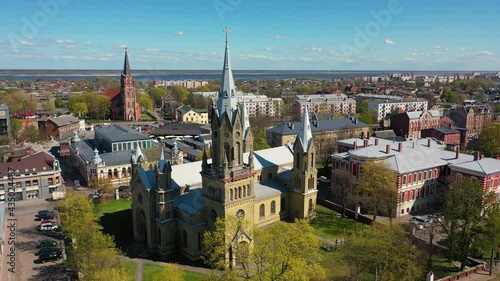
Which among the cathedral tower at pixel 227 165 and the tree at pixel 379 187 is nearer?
the cathedral tower at pixel 227 165

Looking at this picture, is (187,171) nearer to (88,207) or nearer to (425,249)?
(88,207)

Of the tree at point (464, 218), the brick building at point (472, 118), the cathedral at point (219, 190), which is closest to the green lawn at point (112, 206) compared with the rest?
the cathedral at point (219, 190)

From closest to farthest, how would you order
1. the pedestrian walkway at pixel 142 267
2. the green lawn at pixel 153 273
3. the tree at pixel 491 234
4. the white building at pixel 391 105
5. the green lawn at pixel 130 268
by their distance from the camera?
the tree at pixel 491 234, the green lawn at pixel 153 273, the green lawn at pixel 130 268, the pedestrian walkway at pixel 142 267, the white building at pixel 391 105

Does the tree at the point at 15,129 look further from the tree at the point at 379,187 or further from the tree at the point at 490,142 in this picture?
the tree at the point at 490,142

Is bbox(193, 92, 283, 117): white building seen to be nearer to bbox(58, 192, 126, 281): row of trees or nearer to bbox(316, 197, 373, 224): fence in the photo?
bbox(316, 197, 373, 224): fence

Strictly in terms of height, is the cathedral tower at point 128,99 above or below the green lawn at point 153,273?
above

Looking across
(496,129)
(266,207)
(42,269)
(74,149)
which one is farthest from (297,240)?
(496,129)

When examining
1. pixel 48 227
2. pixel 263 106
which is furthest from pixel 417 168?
pixel 263 106
